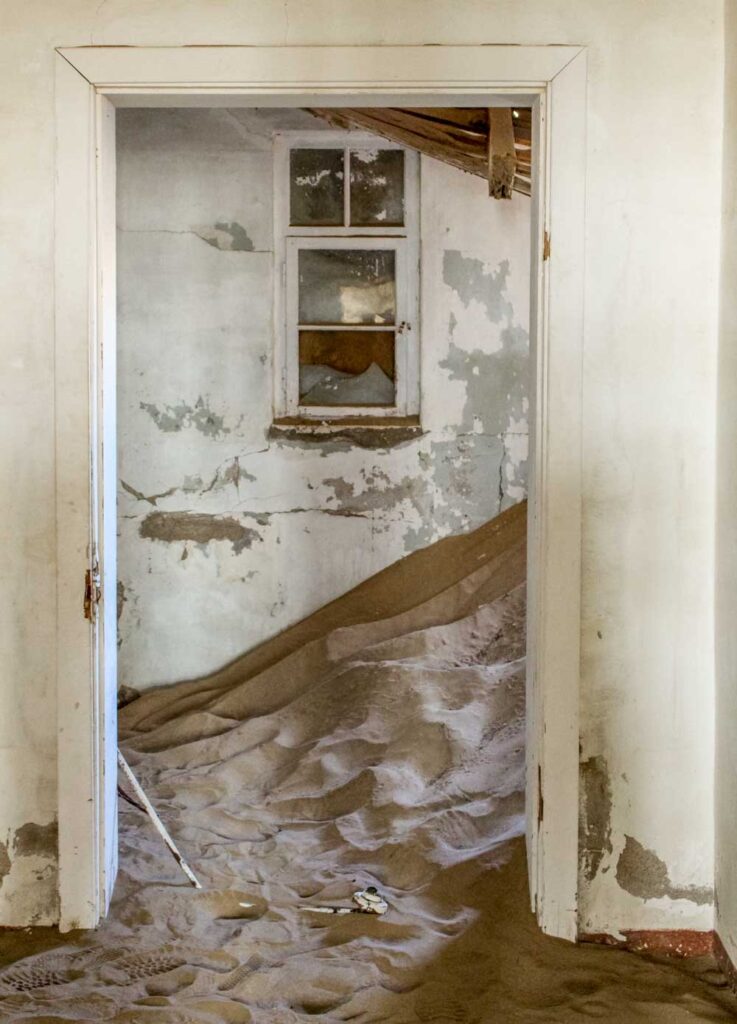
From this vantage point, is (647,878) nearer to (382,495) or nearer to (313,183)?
(382,495)

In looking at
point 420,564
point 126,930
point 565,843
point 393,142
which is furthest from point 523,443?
point 126,930

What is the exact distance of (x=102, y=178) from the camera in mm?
2932

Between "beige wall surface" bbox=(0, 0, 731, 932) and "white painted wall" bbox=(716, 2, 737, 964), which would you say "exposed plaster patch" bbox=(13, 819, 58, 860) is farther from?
"white painted wall" bbox=(716, 2, 737, 964)

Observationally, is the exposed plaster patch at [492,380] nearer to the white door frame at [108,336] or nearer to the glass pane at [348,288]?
the glass pane at [348,288]

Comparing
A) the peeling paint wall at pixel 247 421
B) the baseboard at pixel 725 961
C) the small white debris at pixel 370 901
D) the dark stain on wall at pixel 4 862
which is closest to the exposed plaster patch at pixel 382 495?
the peeling paint wall at pixel 247 421

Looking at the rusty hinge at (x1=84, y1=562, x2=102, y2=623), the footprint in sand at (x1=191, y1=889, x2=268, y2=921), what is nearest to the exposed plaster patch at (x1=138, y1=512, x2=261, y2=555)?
the footprint in sand at (x1=191, y1=889, x2=268, y2=921)

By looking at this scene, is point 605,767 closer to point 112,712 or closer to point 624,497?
point 624,497

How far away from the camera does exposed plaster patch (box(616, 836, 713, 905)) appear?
115 inches

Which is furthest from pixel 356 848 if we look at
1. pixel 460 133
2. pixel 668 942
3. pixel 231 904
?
pixel 460 133

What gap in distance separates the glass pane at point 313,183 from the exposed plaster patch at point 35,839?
142 inches

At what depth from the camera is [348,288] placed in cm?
564

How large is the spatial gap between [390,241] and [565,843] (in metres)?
3.59

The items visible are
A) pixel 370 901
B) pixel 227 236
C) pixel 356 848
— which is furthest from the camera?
pixel 227 236

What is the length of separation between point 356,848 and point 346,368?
2768mm
